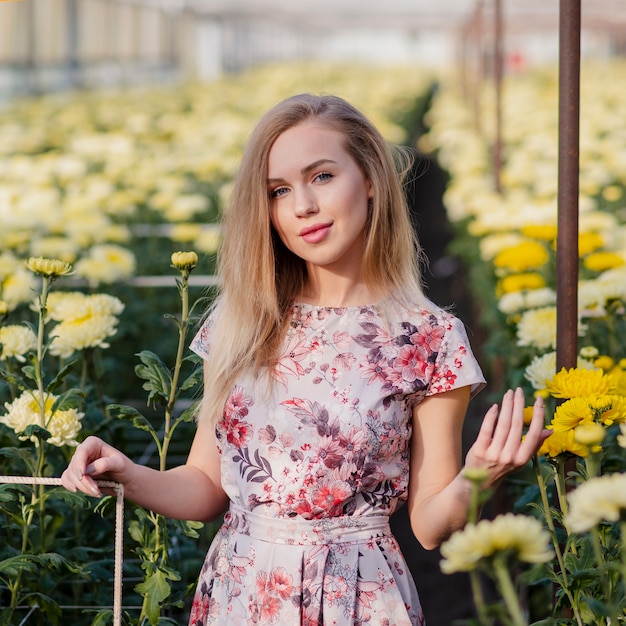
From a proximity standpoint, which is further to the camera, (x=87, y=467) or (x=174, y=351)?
(x=174, y=351)

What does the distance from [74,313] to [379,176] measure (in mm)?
859

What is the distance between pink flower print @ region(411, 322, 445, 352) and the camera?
1645mm

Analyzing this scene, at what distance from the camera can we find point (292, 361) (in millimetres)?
1676

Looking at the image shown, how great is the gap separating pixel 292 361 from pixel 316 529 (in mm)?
255

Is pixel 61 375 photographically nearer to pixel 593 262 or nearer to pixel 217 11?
pixel 593 262

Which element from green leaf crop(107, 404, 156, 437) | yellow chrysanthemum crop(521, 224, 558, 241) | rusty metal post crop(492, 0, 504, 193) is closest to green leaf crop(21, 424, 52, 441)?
green leaf crop(107, 404, 156, 437)

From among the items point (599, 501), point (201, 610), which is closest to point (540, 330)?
point (201, 610)

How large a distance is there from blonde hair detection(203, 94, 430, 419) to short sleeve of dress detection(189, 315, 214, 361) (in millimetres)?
25

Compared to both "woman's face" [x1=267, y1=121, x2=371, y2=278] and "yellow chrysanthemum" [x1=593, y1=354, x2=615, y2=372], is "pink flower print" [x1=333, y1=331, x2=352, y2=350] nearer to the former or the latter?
"woman's face" [x1=267, y1=121, x2=371, y2=278]

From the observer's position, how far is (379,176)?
173cm

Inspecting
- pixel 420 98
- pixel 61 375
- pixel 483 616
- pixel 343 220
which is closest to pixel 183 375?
pixel 61 375

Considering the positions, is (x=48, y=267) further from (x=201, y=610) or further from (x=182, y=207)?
(x=182, y=207)

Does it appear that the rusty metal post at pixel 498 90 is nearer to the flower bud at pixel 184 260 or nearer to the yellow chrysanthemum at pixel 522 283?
the yellow chrysanthemum at pixel 522 283

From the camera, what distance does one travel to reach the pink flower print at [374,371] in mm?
1615
